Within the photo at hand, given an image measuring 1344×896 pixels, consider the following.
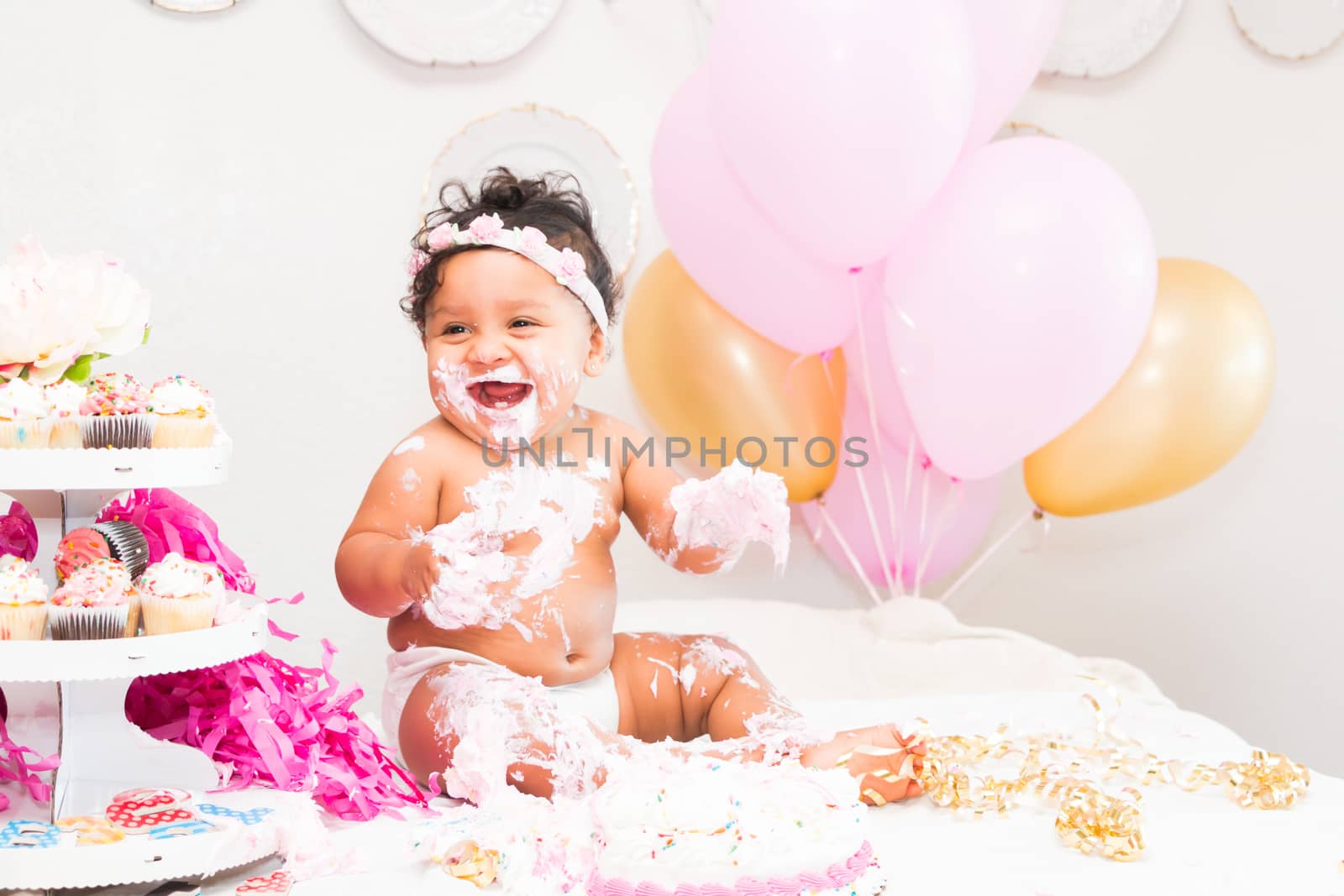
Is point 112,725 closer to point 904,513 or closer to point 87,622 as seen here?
point 87,622

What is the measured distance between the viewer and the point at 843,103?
166cm

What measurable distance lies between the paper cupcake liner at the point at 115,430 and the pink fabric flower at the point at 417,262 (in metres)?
0.47

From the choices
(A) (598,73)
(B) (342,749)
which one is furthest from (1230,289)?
(B) (342,749)

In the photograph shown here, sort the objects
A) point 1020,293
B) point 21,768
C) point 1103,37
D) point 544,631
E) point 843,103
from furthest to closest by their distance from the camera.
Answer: point 1103,37 < point 1020,293 < point 843,103 < point 544,631 < point 21,768

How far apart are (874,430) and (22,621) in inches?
55.2

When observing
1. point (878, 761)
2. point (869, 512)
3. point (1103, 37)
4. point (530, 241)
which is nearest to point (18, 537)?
point (530, 241)

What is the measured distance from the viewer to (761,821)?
0.97m

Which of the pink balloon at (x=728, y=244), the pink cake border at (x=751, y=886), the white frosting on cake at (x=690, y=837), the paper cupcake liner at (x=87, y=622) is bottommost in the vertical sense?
the pink cake border at (x=751, y=886)

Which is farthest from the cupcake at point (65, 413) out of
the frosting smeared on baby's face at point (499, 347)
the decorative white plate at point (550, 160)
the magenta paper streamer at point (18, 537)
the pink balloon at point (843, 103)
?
the decorative white plate at point (550, 160)

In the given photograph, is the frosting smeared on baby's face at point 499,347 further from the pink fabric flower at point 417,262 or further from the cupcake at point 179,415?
the cupcake at point 179,415

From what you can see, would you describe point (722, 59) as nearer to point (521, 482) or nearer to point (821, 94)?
point (821, 94)

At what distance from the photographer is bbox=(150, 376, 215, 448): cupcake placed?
1.05 meters

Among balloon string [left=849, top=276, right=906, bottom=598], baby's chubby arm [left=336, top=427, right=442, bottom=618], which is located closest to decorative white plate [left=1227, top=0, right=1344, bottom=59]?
balloon string [left=849, top=276, right=906, bottom=598]

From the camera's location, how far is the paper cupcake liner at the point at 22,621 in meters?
0.99
